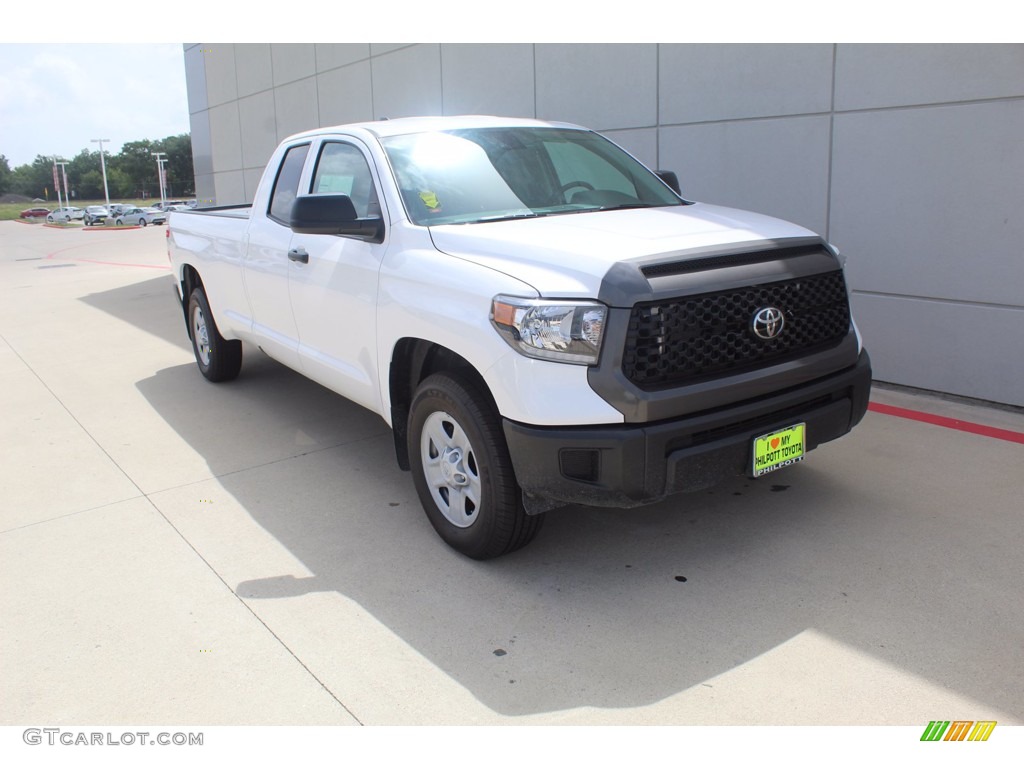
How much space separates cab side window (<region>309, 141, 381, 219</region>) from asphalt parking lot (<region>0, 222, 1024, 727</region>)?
1.54 m

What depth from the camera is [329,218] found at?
4.13 meters

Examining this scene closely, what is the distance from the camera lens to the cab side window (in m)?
4.56

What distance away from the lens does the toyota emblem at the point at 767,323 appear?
11.7ft

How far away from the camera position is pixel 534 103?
929 cm

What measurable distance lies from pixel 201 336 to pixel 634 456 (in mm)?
5013

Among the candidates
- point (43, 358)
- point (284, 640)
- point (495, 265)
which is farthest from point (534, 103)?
point (284, 640)

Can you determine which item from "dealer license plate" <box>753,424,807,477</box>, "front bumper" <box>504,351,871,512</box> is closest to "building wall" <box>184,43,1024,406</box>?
"dealer license plate" <box>753,424,807,477</box>

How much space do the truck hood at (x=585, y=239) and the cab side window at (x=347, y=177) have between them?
70cm

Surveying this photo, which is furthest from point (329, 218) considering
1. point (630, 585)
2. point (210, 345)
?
point (210, 345)

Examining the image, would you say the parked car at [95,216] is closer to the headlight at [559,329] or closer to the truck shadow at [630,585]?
the truck shadow at [630,585]

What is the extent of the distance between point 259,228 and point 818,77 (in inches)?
163

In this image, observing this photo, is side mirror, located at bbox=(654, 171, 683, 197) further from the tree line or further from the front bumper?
the tree line

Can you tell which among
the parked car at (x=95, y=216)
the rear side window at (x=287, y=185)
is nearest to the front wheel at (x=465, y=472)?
the rear side window at (x=287, y=185)

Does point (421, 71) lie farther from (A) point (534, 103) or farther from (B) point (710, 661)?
(B) point (710, 661)
